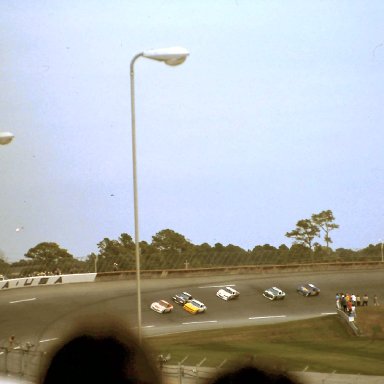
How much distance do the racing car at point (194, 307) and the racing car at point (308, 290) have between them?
12.0 metres

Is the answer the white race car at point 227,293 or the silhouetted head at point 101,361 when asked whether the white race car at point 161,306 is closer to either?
the white race car at point 227,293

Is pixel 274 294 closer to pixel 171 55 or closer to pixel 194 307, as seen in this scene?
pixel 194 307

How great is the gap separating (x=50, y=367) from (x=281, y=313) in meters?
65.2

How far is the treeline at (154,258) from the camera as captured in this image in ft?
253

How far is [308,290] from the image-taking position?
74062 mm

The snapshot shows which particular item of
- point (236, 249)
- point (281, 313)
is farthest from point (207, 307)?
point (236, 249)

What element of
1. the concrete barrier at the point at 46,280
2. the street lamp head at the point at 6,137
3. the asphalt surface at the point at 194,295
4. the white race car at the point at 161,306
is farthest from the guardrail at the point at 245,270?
the street lamp head at the point at 6,137

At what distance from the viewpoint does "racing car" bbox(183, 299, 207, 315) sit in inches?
2554

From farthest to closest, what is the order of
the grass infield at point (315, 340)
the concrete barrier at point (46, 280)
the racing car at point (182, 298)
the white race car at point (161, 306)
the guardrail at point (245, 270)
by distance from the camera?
the guardrail at point (245, 270)
the concrete barrier at point (46, 280)
the racing car at point (182, 298)
the white race car at point (161, 306)
the grass infield at point (315, 340)

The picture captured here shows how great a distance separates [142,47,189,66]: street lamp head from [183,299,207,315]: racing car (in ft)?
169

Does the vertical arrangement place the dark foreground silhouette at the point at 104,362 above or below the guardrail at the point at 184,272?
above

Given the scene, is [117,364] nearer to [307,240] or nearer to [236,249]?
[236,249]

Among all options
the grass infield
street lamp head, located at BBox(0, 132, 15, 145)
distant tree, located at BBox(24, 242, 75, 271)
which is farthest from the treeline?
street lamp head, located at BBox(0, 132, 15, 145)

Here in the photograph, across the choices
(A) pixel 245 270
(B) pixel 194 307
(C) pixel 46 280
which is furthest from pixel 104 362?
(A) pixel 245 270
